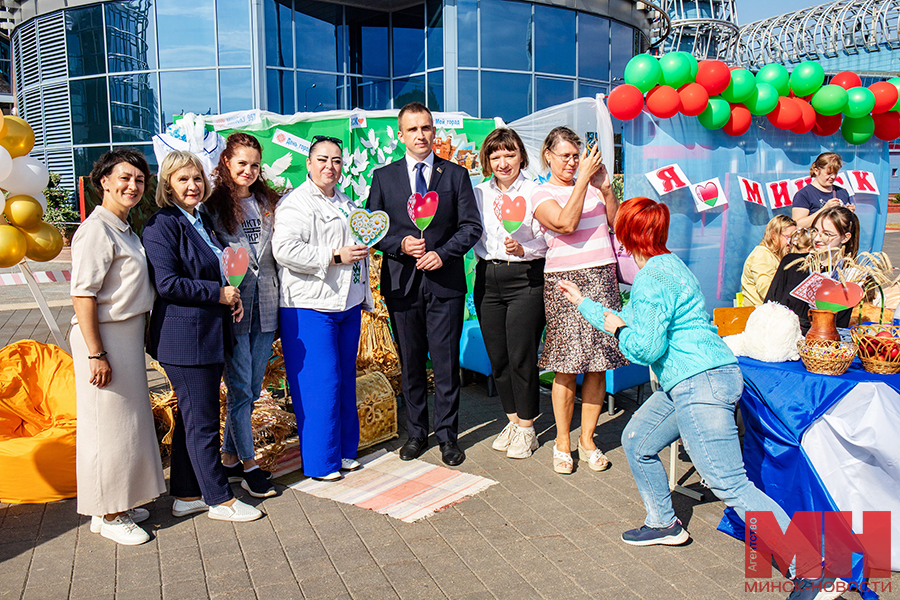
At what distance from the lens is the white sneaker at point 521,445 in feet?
12.9

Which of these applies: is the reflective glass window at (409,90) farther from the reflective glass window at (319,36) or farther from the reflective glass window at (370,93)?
the reflective glass window at (319,36)

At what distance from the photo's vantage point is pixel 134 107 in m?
15.1

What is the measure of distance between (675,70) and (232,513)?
16.2 ft

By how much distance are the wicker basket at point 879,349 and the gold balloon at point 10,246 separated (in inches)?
154

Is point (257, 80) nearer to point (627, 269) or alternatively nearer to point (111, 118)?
point (111, 118)

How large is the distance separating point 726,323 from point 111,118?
15.7 m

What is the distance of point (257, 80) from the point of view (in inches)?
575

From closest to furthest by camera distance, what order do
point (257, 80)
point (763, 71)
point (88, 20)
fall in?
point (763, 71) < point (257, 80) < point (88, 20)

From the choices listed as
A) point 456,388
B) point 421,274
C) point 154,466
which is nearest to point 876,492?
point 456,388

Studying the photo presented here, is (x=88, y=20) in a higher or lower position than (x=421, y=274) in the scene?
higher

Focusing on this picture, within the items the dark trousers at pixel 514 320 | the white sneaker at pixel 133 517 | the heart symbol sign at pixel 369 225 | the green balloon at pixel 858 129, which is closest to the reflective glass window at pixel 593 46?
the green balloon at pixel 858 129

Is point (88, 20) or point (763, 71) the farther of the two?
point (88, 20)

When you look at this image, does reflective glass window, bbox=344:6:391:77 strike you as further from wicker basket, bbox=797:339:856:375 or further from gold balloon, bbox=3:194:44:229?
wicker basket, bbox=797:339:856:375

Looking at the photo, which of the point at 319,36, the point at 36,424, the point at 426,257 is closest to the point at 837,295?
the point at 426,257
